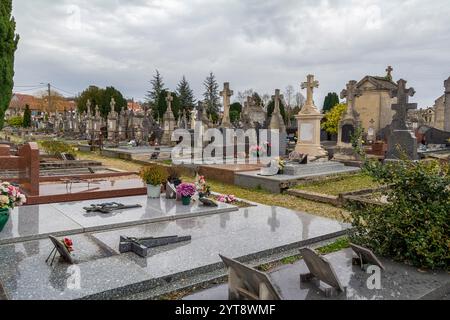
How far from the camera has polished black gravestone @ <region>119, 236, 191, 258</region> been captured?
463cm

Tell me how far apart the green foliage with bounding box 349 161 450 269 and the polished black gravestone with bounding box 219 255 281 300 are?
2.13 metres

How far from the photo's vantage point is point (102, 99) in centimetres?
6059

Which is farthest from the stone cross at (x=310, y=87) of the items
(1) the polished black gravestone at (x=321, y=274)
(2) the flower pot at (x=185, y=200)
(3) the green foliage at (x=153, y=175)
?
(1) the polished black gravestone at (x=321, y=274)

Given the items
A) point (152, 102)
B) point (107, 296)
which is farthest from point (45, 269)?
point (152, 102)

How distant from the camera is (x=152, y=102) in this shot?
65375 millimetres

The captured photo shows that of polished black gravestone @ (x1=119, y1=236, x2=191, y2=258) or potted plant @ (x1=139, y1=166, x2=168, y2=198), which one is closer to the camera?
polished black gravestone @ (x1=119, y1=236, x2=191, y2=258)

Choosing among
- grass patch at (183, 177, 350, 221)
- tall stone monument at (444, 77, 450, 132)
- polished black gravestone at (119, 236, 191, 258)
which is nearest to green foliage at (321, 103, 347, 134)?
tall stone monument at (444, 77, 450, 132)

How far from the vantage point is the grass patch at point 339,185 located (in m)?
10.7

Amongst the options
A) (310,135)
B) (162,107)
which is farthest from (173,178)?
(162,107)

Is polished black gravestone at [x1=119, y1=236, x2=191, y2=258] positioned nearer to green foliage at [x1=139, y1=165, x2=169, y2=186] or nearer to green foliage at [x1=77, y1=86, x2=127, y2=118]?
green foliage at [x1=139, y1=165, x2=169, y2=186]

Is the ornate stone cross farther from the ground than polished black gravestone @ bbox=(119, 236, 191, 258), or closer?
farther from the ground

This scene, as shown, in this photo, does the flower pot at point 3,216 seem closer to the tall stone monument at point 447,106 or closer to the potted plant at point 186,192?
the potted plant at point 186,192
